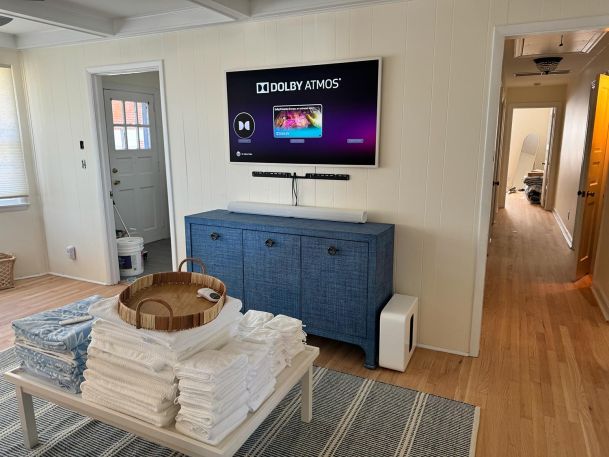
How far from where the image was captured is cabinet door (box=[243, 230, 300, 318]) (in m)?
2.93

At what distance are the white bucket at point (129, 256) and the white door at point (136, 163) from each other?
2.95 ft

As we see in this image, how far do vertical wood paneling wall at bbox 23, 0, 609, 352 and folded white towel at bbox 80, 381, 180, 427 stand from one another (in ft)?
6.29

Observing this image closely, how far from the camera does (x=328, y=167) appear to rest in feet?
10.5

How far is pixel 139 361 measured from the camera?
160 centimetres

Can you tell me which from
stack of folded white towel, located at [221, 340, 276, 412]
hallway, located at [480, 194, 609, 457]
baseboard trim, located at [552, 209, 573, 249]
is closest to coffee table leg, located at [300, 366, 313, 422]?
stack of folded white towel, located at [221, 340, 276, 412]

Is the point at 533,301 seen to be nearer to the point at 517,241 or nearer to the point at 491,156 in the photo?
the point at 491,156

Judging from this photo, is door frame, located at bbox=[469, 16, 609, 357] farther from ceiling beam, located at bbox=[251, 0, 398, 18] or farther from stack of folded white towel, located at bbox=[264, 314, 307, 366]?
stack of folded white towel, located at bbox=[264, 314, 307, 366]

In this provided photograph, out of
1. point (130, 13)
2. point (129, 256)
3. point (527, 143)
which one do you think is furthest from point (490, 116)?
point (527, 143)

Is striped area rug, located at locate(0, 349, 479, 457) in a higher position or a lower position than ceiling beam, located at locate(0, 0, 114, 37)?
lower

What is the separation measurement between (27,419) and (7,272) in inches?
109


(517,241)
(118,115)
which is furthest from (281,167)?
(517,241)

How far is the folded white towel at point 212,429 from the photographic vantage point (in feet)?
4.87

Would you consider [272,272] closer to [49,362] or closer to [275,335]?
[275,335]

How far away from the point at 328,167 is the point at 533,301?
7.43ft
